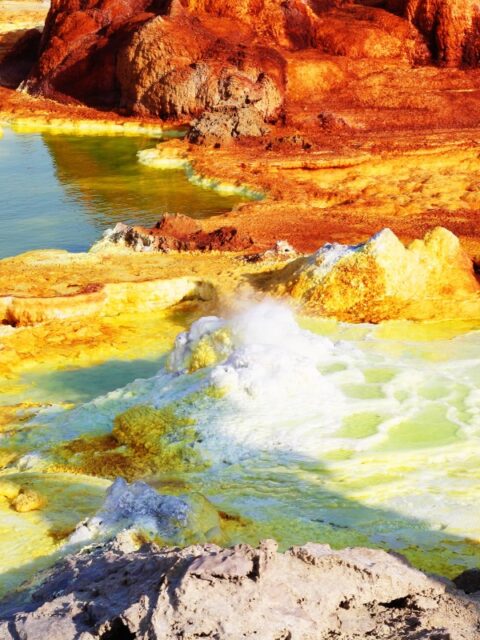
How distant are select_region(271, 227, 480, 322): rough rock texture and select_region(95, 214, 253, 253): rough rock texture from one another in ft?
8.08

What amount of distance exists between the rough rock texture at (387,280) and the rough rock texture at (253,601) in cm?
526

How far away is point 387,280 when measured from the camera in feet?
27.0

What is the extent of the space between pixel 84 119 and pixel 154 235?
964cm

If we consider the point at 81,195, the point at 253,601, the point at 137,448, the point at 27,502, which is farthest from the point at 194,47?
the point at 253,601

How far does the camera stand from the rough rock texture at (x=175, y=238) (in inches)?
426

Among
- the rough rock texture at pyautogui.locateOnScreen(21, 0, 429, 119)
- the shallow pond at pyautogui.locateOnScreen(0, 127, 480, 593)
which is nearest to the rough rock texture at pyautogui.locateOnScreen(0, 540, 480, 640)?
the shallow pond at pyautogui.locateOnScreen(0, 127, 480, 593)

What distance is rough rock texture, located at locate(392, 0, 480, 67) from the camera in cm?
2125

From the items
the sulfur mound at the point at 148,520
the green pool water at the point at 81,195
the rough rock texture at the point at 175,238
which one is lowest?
the green pool water at the point at 81,195

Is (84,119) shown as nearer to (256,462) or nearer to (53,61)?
(53,61)

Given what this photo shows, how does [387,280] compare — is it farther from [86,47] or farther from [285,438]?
[86,47]

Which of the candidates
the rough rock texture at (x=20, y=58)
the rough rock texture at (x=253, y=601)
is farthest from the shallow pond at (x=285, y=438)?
the rough rock texture at (x=20, y=58)

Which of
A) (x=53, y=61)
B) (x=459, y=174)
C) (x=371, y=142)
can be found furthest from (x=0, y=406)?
(x=53, y=61)

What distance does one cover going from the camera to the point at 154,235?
11070 millimetres

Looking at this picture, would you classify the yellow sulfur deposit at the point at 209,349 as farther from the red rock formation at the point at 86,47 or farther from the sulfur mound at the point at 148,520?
the red rock formation at the point at 86,47
